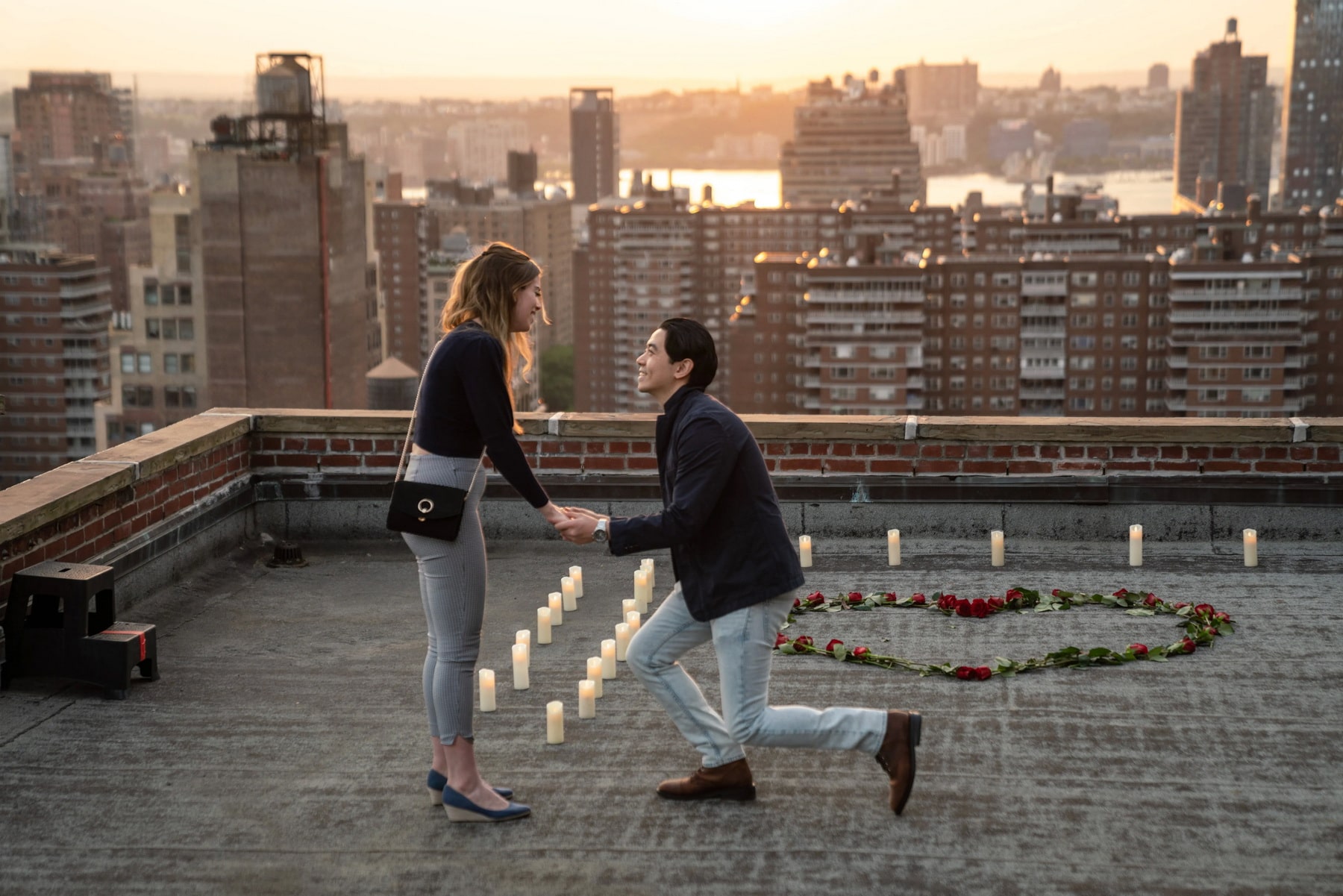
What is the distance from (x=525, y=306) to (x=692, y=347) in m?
0.51

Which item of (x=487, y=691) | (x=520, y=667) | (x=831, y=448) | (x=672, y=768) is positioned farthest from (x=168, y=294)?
(x=672, y=768)

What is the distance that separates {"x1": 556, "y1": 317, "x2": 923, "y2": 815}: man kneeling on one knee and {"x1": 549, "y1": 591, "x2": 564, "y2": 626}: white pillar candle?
2.24 meters

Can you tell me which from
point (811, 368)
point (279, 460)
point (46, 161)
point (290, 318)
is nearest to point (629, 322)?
point (811, 368)

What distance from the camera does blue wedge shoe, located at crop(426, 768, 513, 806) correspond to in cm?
501

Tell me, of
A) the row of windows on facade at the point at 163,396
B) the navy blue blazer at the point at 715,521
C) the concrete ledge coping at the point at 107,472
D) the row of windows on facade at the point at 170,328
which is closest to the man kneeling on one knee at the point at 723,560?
the navy blue blazer at the point at 715,521

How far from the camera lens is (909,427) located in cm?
845

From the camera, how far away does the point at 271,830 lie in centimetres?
493

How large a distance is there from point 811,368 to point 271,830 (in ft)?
300

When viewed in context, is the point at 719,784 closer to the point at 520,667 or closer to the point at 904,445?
the point at 520,667

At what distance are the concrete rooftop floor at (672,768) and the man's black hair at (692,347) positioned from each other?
1.30m

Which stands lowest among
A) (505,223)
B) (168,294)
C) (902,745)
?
(168,294)

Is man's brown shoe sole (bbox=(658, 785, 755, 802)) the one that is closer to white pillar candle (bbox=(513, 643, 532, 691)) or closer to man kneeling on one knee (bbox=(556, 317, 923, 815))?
man kneeling on one knee (bbox=(556, 317, 923, 815))

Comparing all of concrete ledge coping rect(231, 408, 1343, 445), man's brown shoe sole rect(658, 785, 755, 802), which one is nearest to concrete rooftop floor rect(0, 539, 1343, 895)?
man's brown shoe sole rect(658, 785, 755, 802)

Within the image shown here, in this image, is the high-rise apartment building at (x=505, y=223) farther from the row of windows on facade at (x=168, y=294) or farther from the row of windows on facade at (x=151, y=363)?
the row of windows on facade at (x=168, y=294)
